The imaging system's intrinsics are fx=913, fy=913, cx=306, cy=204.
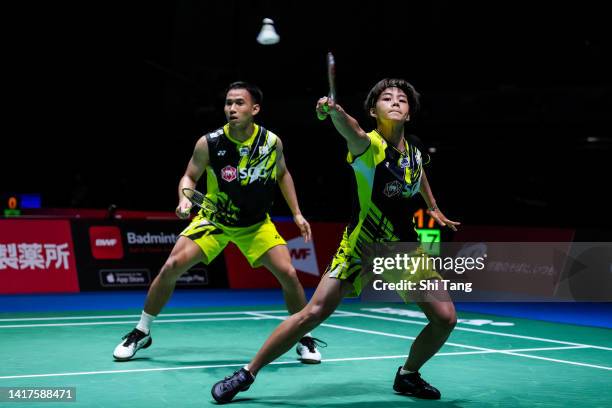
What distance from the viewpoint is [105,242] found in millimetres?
11648

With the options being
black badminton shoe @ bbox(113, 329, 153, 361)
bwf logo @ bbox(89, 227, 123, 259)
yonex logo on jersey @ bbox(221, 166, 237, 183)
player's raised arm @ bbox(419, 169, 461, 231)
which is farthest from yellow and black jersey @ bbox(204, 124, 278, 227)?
bwf logo @ bbox(89, 227, 123, 259)

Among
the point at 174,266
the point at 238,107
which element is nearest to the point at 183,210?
the point at 174,266

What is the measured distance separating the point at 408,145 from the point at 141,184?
2039cm

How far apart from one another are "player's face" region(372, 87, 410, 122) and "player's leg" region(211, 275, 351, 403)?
3.03 ft

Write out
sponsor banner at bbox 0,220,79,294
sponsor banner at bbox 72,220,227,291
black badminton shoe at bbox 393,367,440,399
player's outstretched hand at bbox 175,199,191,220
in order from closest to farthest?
black badminton shoe at bbox 393,367,440,399 → player's outstretched hand at bbox 175,199,191,220 → sponsor banner at bbox 0,220,79,294 → sponsor banner at bbox 72,220,227,291

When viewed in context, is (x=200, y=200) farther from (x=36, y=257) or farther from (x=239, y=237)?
(x=36, y=257)

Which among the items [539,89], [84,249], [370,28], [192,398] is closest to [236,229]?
[192,398]

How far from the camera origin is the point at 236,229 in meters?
6.40

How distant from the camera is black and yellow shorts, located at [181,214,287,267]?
20.9 feet

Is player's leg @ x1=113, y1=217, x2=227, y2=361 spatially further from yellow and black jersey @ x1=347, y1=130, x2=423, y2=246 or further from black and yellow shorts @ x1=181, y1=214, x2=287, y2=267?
yellow and black jersey @ x1=347, y1=130, x2=423, y2=246

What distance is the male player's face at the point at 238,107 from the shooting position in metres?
6.29

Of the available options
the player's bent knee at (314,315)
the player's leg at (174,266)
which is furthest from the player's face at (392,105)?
the player's leg at (174,266)

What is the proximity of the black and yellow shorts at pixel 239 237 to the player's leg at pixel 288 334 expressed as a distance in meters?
1.49

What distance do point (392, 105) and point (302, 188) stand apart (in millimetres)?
17263
